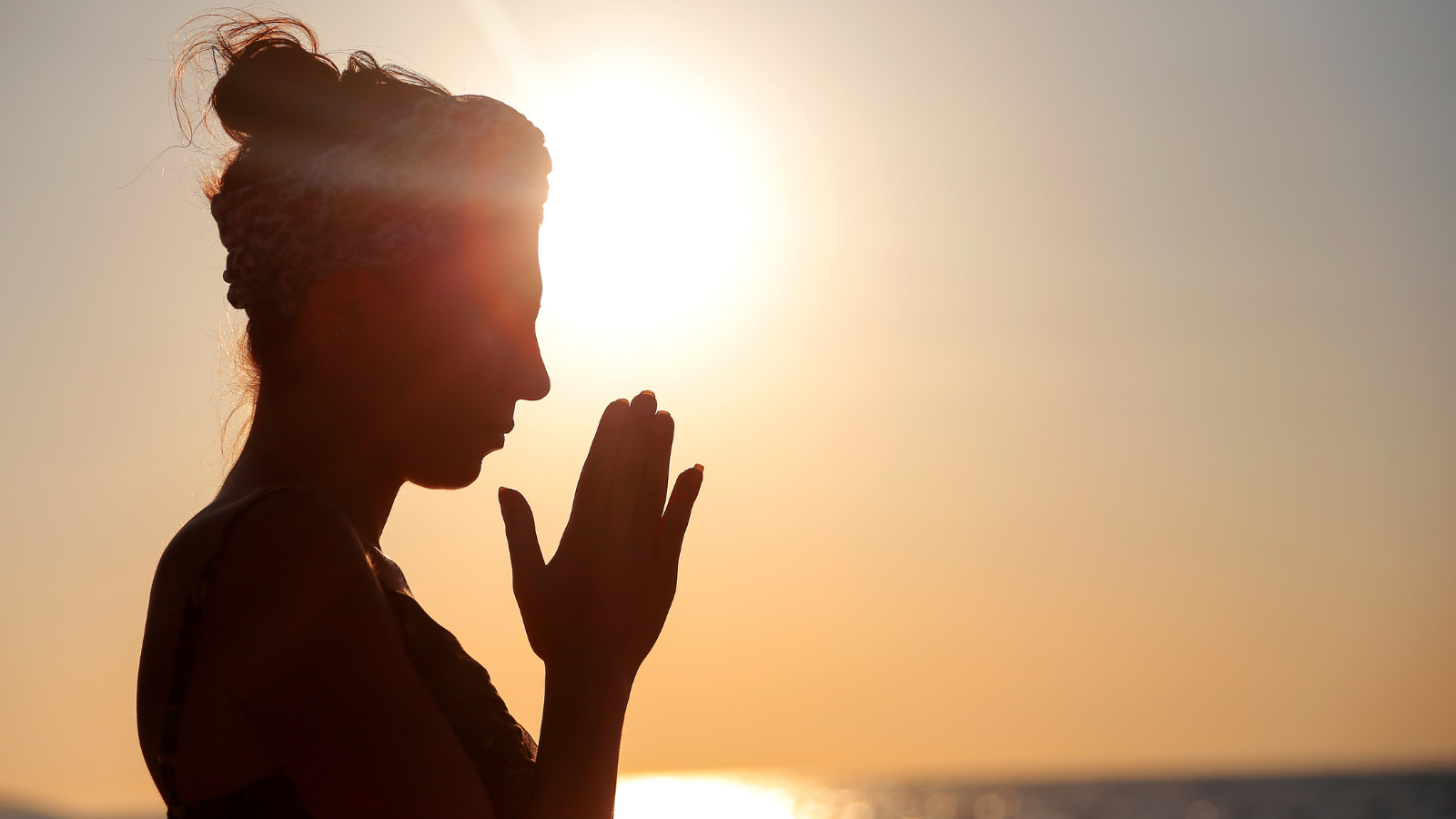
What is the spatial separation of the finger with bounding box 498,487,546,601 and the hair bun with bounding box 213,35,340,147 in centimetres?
110

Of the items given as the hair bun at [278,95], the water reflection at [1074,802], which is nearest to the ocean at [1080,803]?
the water reflection at [1074,802]

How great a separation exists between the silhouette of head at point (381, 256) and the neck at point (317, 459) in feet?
0.04

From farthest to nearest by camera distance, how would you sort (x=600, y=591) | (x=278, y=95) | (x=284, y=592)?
(x=278, y=95) < (x=600, y=591) < (x=284, y=592)

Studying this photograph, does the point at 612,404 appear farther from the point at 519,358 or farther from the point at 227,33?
the point at 227,33

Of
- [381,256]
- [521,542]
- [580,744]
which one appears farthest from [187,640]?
[381,256]

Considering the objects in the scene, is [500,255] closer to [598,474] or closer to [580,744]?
[598,474]

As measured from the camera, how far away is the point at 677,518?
108 inches

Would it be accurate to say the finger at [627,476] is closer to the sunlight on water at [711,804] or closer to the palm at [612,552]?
the palm at [612,552]

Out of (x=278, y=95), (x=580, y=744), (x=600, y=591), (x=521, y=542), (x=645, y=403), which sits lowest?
(x=580, y=744)

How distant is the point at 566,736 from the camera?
2.52m

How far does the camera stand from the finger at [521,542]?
8.79 ft

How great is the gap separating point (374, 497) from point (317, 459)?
208mm

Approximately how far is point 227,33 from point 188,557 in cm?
178

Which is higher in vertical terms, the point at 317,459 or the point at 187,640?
the point at 317,459
